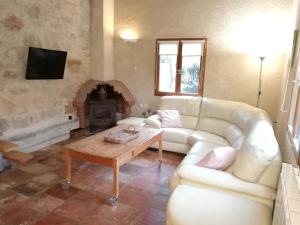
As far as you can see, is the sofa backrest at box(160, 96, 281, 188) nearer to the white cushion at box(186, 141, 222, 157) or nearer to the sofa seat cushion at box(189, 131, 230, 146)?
the sofa seat cushion at box(189, 131, 230, 146)

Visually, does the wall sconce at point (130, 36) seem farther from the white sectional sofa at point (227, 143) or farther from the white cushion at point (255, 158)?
the white cushion at point (255, 158)

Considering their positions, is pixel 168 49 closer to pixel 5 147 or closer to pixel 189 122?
pixel 189 122

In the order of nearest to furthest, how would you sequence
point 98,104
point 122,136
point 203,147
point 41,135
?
point 122,136 < point 203,147 < point 41,135 < point 98,104

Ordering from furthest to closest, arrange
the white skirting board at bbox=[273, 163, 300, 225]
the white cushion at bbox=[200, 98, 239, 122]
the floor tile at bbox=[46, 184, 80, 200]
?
1. the white cushion at bbox=[200, 98, 239, 122]
2. the floor tile at bbox=[46, 184, 80, 200]
3. the white skirting board at bbox=[273, 163, 300, 225]

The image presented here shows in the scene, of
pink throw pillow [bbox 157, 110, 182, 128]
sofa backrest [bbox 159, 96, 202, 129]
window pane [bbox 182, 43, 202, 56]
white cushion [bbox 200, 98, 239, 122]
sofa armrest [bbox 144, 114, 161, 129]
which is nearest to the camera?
white cushion [bbox 200, 98, 239, 122]

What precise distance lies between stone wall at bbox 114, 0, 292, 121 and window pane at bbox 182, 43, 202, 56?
174mm

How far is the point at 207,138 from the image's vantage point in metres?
3.70

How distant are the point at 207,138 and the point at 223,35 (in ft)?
6.80

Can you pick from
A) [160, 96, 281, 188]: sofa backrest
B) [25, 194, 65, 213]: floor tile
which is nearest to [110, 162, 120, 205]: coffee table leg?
[25, 194, 65, 213]: floor tile

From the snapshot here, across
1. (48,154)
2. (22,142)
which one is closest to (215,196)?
(48,154)

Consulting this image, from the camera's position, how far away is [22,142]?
3867 millimetres

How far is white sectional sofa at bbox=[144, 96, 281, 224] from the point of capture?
1920mm

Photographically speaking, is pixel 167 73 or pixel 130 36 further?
pixel 130 36

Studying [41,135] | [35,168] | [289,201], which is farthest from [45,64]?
[289,201]
